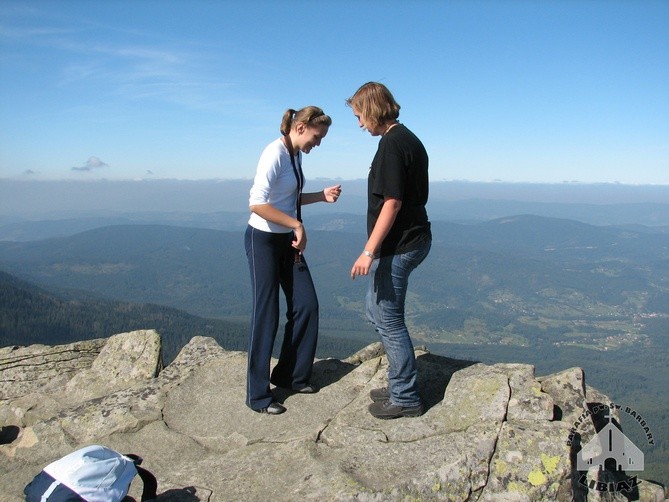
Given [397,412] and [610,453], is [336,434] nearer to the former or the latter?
[397,412]

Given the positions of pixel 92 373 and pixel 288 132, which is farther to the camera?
pixel 92 373

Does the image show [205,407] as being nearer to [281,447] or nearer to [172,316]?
[281,447]

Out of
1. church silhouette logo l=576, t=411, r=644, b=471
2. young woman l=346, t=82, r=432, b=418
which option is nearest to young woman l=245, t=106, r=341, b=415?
young woman l=346, t=82, r=432, b=418

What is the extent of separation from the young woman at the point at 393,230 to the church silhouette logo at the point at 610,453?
6.65 feet

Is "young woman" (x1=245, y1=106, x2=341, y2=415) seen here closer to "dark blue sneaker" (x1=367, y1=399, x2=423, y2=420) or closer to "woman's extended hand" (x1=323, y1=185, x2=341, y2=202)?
"woman's extended hand" (x1=323, y1=185, x2=341, y2=202)

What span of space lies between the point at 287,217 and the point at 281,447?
3046 millimetres

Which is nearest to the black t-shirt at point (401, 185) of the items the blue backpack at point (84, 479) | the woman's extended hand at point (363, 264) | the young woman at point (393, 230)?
the young woman at point (393, 230)

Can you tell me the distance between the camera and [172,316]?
172875 millimetres

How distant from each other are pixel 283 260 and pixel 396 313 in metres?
1.97

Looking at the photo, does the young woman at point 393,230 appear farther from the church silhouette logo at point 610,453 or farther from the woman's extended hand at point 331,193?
the church silhouette logo at point 610,453

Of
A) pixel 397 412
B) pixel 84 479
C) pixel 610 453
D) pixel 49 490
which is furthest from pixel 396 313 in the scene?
pixel 49 490

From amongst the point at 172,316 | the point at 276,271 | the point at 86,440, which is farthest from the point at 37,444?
the point at 172,316

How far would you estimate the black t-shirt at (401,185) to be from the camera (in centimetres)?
589

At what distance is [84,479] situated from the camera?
475cm
